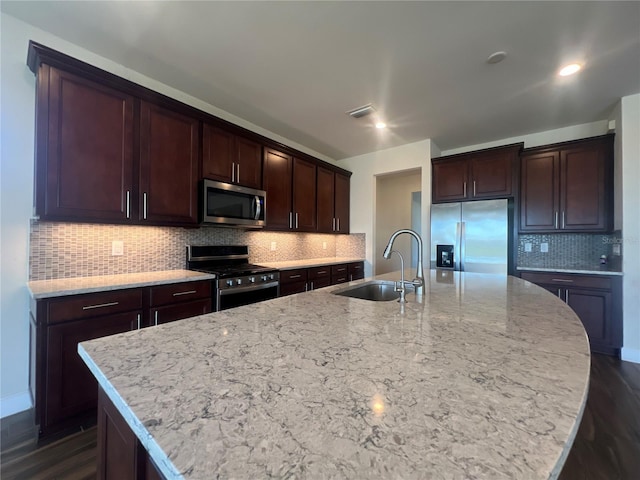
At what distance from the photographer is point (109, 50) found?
2131 millimetres

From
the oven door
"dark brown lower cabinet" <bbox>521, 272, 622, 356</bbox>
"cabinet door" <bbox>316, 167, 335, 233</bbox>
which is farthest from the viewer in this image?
"cabinet door" <bbox>316, 167, 335, 233</bbox>

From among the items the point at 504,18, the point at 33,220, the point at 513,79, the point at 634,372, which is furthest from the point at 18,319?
the point at 634,372

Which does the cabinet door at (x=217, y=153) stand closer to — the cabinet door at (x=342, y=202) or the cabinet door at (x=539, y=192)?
the cabinet door at (x=342, y=202)

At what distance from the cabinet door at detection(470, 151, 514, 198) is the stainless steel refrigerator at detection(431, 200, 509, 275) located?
0.66ft

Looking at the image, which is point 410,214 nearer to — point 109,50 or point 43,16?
point 109,50

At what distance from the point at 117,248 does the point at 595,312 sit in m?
4.66

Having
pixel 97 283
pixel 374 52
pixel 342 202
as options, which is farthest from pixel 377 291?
pixel 342 202

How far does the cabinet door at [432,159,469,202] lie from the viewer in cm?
372

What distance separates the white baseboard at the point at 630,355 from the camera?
2.75 metres

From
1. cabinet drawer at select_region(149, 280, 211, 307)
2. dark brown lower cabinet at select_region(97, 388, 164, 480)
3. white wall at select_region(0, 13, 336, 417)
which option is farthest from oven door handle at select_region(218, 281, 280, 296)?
dark brown lower cabinet at select_region(97, 388, 164, 480)

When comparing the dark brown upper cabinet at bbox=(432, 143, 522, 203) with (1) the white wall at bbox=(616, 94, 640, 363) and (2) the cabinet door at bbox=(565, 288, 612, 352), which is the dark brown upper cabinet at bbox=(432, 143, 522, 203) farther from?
(2) the cabinet door at bbox=(565, 288, 612, 352)

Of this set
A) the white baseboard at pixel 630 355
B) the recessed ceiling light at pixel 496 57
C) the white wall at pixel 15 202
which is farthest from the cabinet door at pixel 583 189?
the white wall at pixel 15 202

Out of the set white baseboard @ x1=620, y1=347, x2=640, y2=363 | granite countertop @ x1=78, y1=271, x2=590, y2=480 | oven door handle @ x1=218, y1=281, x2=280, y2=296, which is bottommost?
white baseboard @ x1=620, y1=347, x2=640, y2=363

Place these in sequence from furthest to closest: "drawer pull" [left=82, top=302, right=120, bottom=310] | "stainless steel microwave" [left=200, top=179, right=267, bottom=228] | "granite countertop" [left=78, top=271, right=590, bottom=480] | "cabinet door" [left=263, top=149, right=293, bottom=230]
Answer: "cabinet door" [left=263, top=149, right=293, bottom=230] → "stainless steel microwave" [left=200, top=179, right=267, bottom=228] → "drawer pull" [left=82, top=302, right=120, bottom=310] → "granite countertop" [left=78, top=271, right=590, bottom=480]
